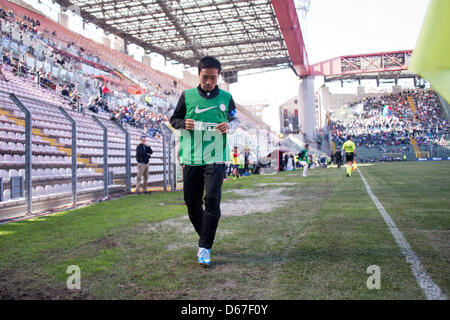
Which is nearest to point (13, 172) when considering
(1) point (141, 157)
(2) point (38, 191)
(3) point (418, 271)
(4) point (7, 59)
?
(2) point (38, 191)

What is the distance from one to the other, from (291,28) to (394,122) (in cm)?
2688

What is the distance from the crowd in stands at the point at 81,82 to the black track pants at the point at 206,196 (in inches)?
487

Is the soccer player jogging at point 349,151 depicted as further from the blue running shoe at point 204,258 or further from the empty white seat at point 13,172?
the blue running shoe at point 204,258

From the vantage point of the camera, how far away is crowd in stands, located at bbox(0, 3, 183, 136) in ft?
54.7

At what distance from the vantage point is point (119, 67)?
31156 mm

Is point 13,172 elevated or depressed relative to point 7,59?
depressed

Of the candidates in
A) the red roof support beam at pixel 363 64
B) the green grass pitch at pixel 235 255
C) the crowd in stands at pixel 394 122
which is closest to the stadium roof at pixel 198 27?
the red roof support beam at pixel 363 64

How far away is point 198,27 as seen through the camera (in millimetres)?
31031

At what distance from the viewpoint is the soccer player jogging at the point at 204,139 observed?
11.2ft

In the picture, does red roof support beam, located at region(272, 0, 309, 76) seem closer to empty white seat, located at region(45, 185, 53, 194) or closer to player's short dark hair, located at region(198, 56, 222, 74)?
empty white seat, located at region(45, 185, 53, 194)

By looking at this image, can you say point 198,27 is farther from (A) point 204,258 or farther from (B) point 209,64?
(A) point 204,258
